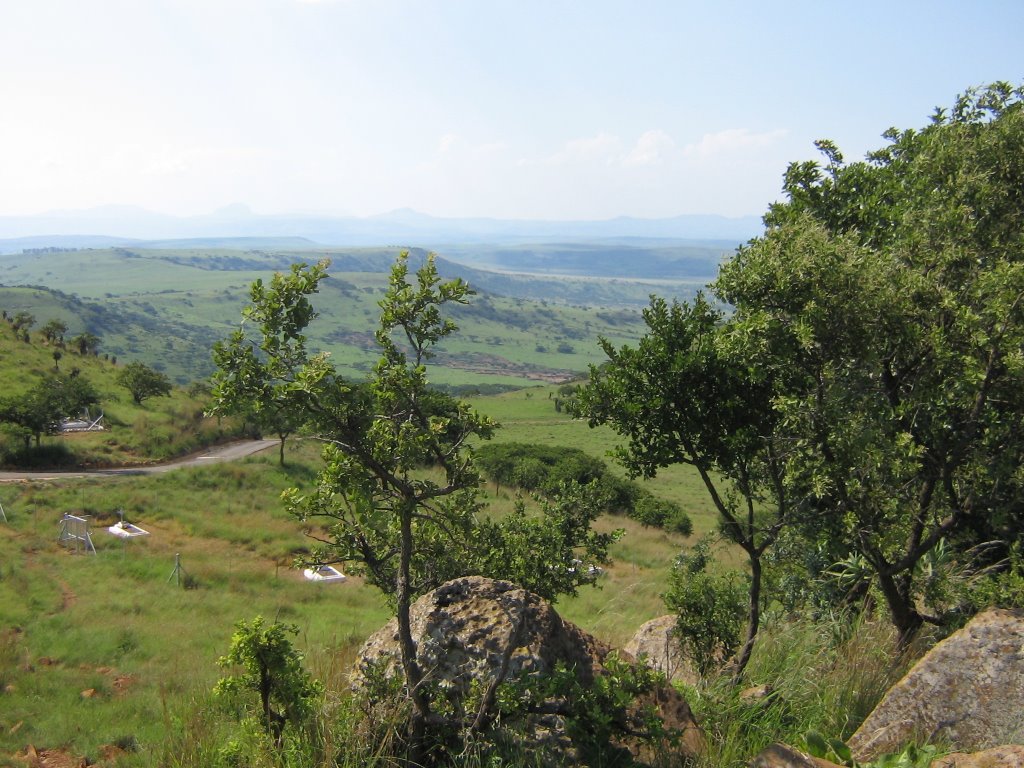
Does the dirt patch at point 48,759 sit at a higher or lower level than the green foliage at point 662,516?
higher

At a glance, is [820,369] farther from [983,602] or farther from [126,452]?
[126,452]

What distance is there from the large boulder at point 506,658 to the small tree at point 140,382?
56807mm

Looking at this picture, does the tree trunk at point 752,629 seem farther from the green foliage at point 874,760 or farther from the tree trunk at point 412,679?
the tree trunk at point 412,679

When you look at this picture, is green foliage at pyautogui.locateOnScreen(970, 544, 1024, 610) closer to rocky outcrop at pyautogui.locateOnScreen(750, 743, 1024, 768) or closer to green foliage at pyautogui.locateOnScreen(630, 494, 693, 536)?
rocky outcrop at pyautogui.locateOnScreen(750, 743, 1024, 768)

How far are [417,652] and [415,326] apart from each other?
2.51 metres

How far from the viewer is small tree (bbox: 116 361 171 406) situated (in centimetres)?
5578

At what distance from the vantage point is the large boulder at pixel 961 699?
212 inches

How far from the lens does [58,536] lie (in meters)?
26.8

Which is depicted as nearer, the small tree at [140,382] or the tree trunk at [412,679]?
the tree trunk at [412,679]

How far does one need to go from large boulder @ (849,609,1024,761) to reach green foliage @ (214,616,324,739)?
422 centimetres

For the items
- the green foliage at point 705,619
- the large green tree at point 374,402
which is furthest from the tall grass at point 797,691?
the large green tree at point 374,402

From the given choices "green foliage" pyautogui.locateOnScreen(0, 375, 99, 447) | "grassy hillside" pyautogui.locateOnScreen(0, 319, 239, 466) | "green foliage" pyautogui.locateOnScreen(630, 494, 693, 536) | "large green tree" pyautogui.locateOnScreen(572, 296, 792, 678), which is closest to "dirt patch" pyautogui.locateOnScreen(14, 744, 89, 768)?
"large green tree" pyautogui.locateOnScreen(572, 296, 792, 678)

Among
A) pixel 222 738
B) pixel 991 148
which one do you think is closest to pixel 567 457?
pixel 991 148

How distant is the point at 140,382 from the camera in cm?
5584
